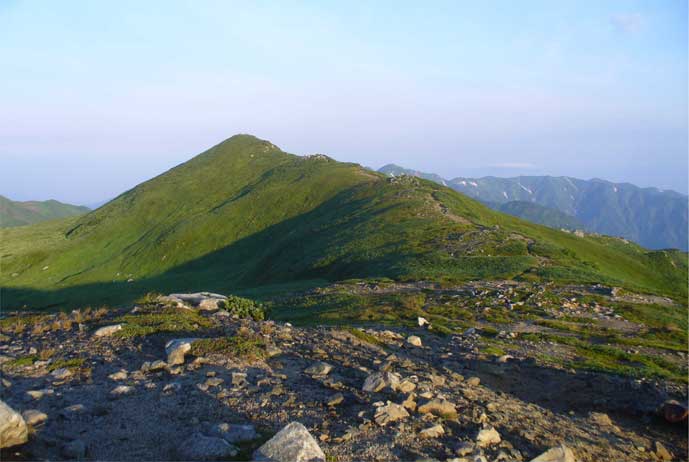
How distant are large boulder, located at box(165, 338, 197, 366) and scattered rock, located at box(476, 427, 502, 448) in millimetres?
9057

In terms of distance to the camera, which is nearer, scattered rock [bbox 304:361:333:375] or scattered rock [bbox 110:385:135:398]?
scattered rock [bbox 110:385:135:398]

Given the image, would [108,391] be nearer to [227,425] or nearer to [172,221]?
[227,425]

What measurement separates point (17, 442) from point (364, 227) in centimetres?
5591

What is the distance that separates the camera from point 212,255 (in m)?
86.9

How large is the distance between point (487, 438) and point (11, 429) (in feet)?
31.0

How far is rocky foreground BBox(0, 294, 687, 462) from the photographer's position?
377 inches

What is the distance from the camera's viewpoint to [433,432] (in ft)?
33.7

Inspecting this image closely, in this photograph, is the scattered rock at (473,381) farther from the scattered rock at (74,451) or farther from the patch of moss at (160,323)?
the patch of moss at (160,323)

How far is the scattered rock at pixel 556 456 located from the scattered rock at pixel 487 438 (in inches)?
35.0

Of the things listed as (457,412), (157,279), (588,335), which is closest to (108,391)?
(457,412)

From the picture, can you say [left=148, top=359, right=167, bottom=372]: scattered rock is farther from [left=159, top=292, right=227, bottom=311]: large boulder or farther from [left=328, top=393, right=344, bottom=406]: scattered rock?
[left=159, top=292, right=227, bottom=311]: large boulder

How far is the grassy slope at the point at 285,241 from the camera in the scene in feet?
157

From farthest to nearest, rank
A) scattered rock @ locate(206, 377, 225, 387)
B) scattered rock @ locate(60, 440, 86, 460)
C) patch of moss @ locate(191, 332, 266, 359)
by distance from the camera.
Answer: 1. patch of moss @ locate(191, 332, 266, 359)
2. scattered rock @ locate(206, 377, 225, 387)
3. scattered rock @ locate(60, 440, 86, 460)

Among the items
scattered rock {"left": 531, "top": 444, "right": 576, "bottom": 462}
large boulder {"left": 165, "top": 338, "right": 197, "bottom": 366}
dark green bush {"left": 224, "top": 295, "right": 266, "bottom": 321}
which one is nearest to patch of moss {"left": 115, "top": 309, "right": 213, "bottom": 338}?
dark green bush {"left": 224, "top": 295, "right": 266, "bottom": 321}
